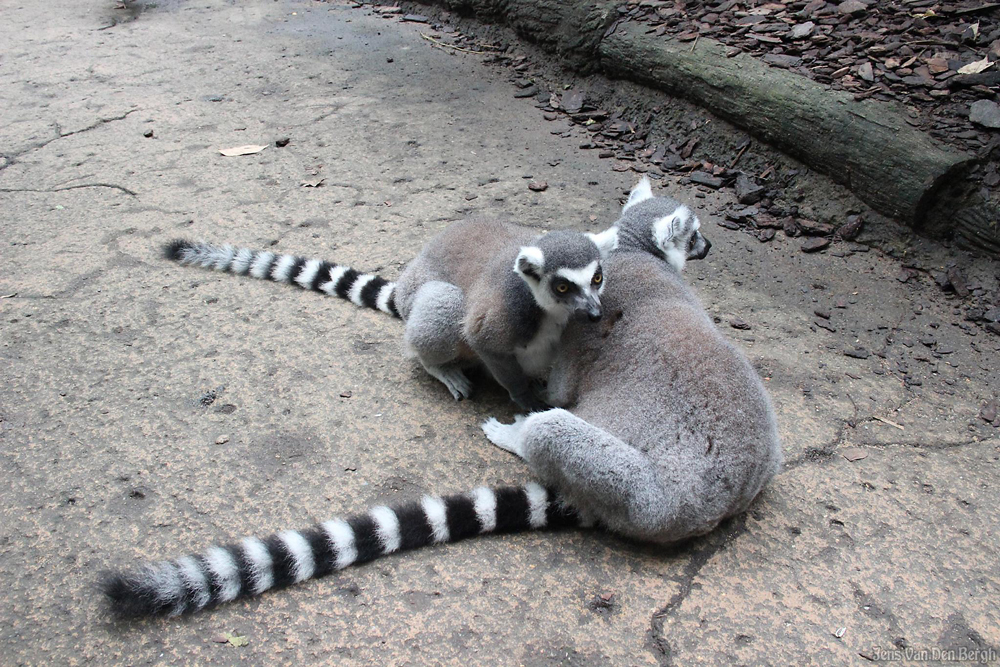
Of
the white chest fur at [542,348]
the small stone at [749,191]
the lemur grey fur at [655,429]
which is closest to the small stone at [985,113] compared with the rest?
the small stone at [749,191]

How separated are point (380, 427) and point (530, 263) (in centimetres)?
112

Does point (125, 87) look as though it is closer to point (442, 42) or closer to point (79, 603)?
point (442, 42)

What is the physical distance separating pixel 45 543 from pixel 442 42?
300 inches

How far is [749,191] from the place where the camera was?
18.7ft

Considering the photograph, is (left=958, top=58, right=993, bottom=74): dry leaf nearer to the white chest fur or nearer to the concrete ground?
the concrete ground

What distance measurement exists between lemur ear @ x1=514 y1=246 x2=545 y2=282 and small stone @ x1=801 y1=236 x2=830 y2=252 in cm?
285

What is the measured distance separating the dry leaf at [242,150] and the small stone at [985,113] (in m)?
5.62

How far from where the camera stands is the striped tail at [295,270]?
4.40 m

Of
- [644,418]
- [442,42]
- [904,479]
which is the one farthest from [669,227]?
[442,42]

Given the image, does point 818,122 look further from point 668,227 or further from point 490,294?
point 490,294

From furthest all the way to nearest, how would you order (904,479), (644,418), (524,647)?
1. (904,479)
2. (644,418)
3. (524,647)

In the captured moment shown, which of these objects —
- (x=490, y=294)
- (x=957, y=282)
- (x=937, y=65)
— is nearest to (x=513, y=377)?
(x=490, y=294)

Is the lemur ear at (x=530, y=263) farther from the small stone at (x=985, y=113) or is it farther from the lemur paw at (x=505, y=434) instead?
the small stone at (x=985, y=113)

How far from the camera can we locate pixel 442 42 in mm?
8852
